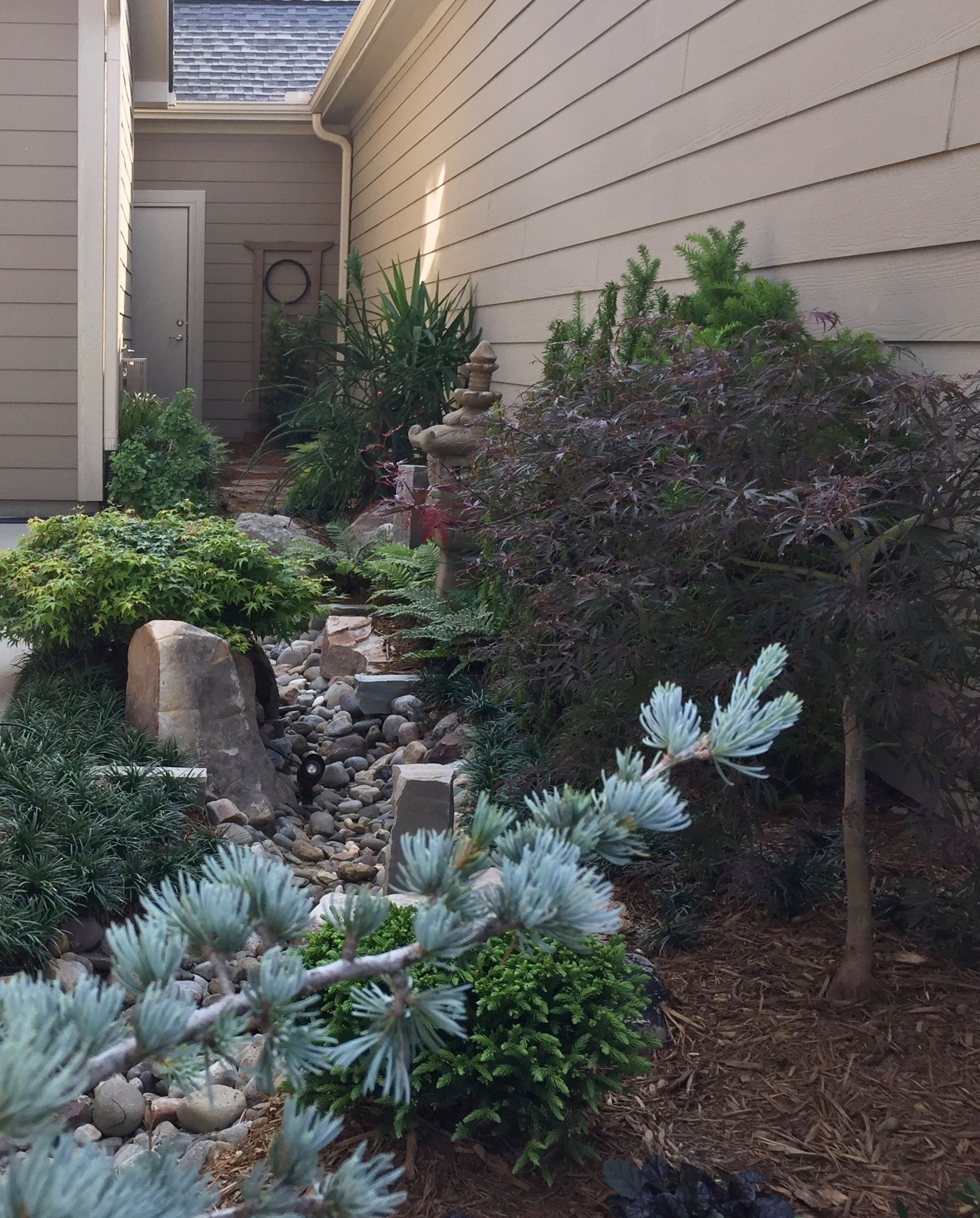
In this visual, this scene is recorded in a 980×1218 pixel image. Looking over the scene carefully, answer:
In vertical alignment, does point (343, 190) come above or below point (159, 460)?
above

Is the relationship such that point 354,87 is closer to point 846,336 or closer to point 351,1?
point 351,1

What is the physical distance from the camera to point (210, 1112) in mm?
2332

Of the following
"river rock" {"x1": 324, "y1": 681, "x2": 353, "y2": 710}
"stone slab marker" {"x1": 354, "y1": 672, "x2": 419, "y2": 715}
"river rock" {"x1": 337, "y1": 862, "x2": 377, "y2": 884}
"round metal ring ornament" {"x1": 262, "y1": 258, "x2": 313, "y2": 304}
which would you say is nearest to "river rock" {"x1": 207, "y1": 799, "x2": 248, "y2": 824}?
"river rock" {"x1": 337, "y1": 862, "x2": 377, "y2": 884}

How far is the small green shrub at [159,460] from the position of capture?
329 inches

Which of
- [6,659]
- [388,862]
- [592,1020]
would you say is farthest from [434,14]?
[592,1020]

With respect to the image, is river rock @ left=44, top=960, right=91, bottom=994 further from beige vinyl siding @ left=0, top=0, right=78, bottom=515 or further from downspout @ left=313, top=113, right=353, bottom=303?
downspout @ left=313, top=113, right=353, bottom=303

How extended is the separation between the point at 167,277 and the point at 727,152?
10.9 metres

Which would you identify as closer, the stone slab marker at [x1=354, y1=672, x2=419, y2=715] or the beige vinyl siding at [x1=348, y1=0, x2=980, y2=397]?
the beige vinyl siding at [x1=348, y1=0, x2=980, y2=397]

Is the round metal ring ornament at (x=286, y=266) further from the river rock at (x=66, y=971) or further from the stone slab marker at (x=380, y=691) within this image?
the river rock at (x=66, y=971)

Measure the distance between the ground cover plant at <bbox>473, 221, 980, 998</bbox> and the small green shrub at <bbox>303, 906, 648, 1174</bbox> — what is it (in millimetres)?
641

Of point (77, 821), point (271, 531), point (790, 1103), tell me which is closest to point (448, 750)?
point (77, 821)

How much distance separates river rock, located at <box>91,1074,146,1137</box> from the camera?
7.95 ft

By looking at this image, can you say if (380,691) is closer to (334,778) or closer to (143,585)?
(334,778)

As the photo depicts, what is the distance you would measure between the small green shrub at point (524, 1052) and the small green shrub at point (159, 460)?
21.1ft
